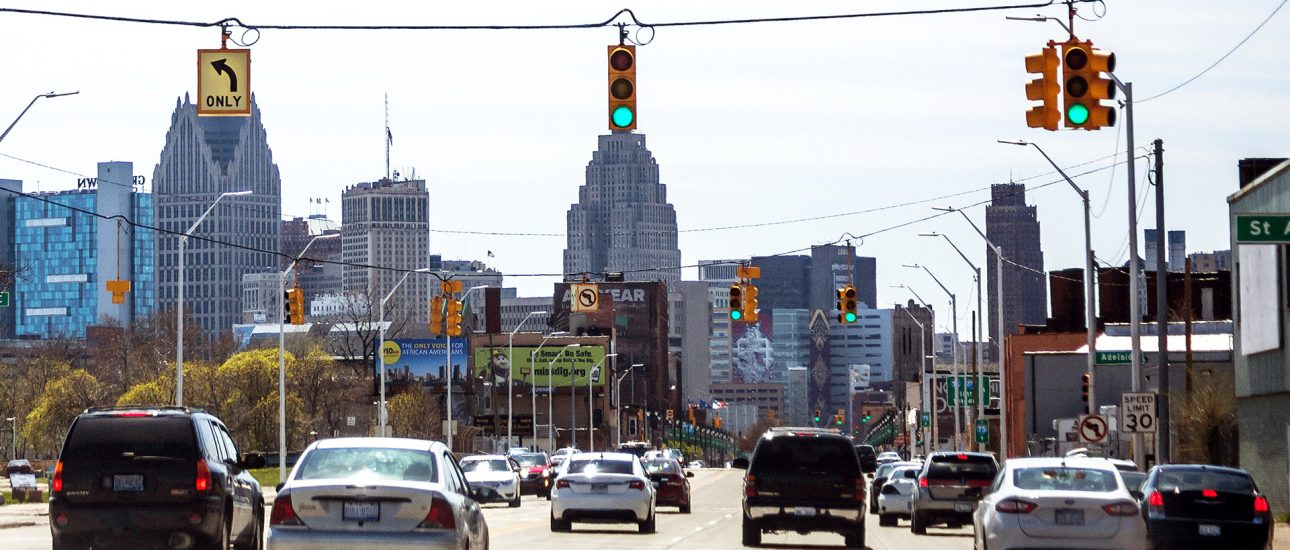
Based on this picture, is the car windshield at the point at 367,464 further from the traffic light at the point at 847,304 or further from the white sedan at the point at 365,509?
the traffic light at the point at 847,304

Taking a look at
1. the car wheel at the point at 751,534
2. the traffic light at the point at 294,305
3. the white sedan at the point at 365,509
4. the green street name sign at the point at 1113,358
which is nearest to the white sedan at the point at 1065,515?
the white sedan at the point at 365,509

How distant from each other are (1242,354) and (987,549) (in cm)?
2407

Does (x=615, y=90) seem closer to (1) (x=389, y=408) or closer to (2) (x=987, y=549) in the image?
(2) (x=987, y=549)

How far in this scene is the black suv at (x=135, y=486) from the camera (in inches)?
852

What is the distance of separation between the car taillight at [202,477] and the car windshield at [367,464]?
11.0 ft

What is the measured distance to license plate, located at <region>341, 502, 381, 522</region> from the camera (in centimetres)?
1819

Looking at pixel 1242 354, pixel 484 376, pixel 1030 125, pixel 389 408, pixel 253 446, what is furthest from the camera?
pixel 484 376

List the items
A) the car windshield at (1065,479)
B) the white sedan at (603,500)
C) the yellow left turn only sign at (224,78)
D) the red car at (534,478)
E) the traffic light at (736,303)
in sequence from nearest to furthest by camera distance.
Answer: the car windshield at (1065,479) → the yellow left turn only sign at (224,78) → the white sedan at (603,500) → the traffic light at (736,303) → the red car at (534,478)

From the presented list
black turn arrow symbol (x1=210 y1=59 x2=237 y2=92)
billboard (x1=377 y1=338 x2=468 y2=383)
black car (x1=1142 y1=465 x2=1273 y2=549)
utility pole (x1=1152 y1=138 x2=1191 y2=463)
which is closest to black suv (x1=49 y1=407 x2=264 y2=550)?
black turn arrow symbol (x1=210 y1=59 x2=237 y2=92)

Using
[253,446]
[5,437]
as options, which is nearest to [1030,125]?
[253,446]

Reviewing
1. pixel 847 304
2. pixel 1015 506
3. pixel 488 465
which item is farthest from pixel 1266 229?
pixel 488 465

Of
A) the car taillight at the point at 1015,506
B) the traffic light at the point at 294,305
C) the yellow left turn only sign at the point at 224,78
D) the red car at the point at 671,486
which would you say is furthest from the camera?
the traffic light at the point at 294,305

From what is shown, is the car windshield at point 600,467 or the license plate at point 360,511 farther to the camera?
the car windshield at point 600,467

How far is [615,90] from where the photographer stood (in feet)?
77.1
